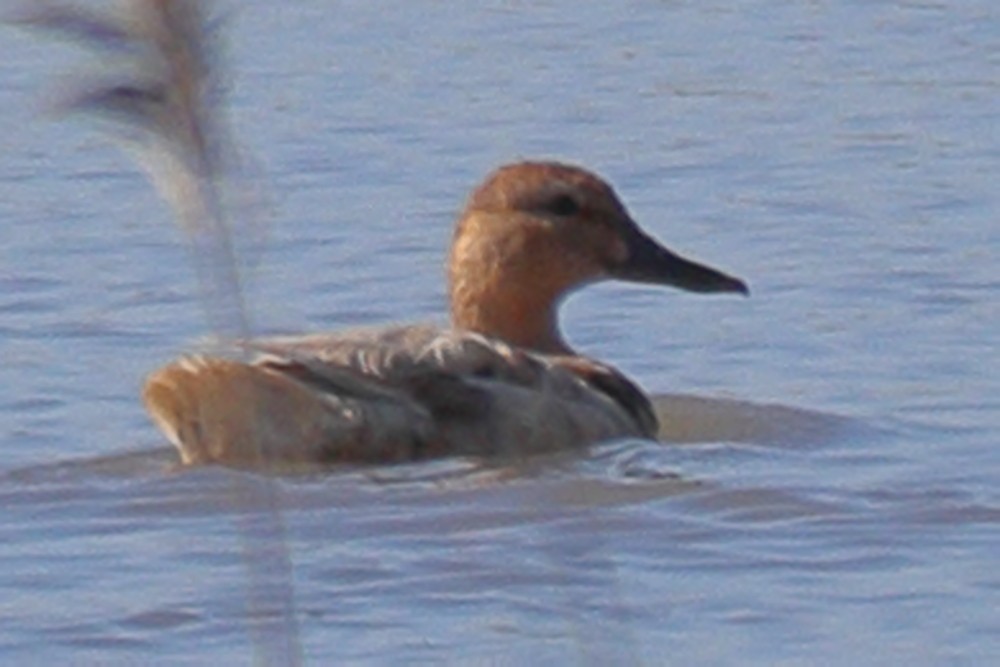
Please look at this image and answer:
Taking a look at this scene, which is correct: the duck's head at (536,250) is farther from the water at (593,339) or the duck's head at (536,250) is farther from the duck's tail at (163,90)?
the duck's tail at (163,90)

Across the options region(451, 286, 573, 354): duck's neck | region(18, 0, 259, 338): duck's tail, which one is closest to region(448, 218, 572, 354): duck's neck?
region(451, 286, 573, 354): duck's neck

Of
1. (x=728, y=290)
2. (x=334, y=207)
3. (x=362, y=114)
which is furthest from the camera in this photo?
(x=362, y=114)

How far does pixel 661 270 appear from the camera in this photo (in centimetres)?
883

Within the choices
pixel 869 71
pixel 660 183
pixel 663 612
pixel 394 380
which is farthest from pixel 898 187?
pixel 663 612

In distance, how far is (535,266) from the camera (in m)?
8.85

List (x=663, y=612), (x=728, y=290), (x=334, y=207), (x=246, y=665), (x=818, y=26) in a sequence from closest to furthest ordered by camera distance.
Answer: (x=246, y=665) < (x=663, y=612) < (x=728, y=290) < (x=334, y=207) < (x=818, y=26)

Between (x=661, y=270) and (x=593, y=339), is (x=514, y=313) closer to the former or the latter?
(x=661, y=270)

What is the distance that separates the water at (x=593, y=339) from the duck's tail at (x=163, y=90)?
289 cm

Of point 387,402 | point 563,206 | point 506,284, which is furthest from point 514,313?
point 387,402

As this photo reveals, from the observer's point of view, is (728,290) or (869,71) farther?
(869,71)

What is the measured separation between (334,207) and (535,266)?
1.80 m

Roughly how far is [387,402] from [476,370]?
0.25 m

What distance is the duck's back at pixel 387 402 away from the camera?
7.62 meters

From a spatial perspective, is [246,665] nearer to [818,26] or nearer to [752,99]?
[752,99]
